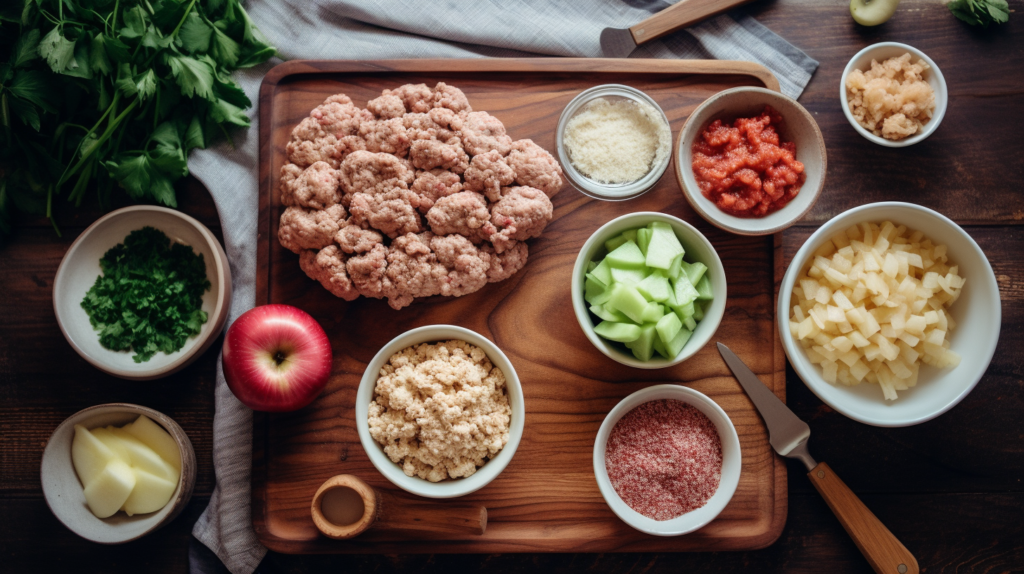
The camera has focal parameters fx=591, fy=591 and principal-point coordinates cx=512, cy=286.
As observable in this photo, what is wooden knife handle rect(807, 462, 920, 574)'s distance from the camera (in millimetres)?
2289

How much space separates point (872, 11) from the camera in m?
2.47

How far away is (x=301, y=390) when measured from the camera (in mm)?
2082

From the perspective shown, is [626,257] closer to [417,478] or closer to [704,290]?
[704,290]

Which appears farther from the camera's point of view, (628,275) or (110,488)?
(110,488)

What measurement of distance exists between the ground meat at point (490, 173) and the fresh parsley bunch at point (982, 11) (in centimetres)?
206

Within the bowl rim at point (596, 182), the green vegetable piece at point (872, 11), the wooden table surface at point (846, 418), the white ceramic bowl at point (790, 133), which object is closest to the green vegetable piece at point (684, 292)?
the white ceramic bowl at point (790, 133)

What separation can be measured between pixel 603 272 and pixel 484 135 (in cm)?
68

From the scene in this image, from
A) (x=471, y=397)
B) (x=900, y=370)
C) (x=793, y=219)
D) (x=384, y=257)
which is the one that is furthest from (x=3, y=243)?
(x=900, y=370)

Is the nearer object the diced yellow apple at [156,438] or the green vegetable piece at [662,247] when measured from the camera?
the green vegetable piece at [662,247]

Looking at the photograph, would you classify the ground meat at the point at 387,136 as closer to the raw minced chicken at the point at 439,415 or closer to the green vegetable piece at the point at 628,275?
the raw minced chicken at the point at 439,415

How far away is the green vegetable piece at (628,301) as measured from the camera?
1.97 m

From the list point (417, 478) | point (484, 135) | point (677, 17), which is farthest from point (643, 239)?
point (417, 478)

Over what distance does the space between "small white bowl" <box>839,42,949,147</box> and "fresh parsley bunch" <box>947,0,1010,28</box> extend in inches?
13.4

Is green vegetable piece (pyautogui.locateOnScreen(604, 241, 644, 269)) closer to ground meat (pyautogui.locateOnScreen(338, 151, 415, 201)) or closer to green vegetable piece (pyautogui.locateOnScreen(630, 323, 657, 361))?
green vegetable piece (pyautogui.locateOnScreen(630, 323, 657, 361))
